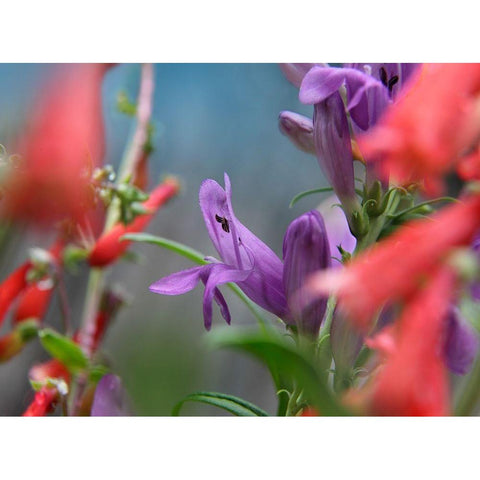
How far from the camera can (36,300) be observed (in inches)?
30.1

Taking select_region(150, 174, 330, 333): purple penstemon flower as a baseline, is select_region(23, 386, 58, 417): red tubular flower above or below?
below

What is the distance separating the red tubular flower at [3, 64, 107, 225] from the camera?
2.44 feet

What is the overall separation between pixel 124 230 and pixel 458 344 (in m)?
0.41

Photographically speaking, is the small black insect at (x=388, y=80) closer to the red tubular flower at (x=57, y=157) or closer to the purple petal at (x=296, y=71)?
the purple petal at (x=296, y=71)

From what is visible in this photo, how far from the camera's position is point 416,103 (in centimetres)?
43

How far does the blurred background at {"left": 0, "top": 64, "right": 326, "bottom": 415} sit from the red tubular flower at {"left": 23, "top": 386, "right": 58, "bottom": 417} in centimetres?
3

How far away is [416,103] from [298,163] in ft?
0.96

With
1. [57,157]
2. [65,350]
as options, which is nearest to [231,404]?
[65,350]

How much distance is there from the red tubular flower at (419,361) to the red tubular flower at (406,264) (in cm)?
1

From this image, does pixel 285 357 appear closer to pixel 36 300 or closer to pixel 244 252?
pixel 244 252

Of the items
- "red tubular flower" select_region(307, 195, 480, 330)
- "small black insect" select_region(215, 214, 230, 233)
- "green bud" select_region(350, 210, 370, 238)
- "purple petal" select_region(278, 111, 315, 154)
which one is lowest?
"red tubular flower" select_region(307, 195, 480, 330)

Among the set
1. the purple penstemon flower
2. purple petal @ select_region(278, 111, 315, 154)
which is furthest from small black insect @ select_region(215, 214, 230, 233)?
purple petal @ select_region(278, 111, 315, 154)

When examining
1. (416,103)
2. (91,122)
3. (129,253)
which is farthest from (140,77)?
(416,103)

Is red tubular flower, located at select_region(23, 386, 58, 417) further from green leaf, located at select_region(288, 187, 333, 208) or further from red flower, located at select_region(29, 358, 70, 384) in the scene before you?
green leaf, located at select_region(288, 187, 333, 208)
